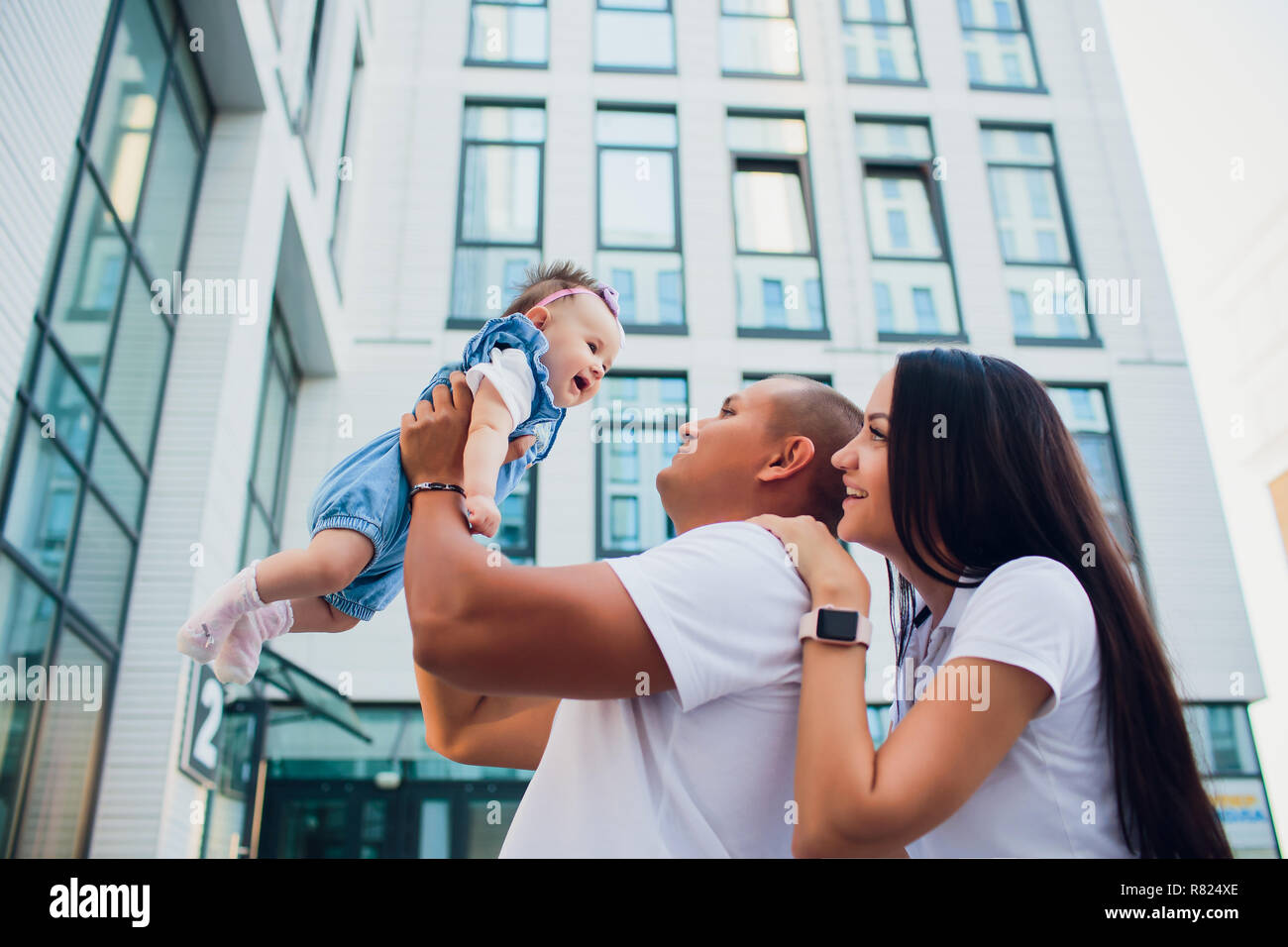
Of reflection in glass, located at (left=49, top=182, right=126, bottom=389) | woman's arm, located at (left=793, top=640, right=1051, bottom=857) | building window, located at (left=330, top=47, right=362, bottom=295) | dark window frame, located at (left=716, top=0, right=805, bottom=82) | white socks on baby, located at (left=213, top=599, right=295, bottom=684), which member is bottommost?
woman's arm, located at (left=793, top=640, right=1051, bottom=857)

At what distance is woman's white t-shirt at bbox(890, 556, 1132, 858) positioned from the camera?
144 cm

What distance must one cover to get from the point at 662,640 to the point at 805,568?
0.26m

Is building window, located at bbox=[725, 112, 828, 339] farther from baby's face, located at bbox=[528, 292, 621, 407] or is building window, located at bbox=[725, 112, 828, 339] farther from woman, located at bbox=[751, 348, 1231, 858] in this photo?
woman, located at bbox=[751, 348, 1231, 858]

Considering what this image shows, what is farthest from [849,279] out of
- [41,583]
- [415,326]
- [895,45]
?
[41,583]

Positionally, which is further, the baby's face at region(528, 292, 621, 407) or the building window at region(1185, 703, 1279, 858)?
the building window at region(1185, 703, 1279, 858)

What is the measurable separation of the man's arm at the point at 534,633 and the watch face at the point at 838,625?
23cm

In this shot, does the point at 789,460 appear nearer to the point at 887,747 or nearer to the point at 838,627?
the point at 838,627

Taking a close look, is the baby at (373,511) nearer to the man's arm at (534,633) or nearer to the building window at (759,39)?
the man's arm at (534,633)

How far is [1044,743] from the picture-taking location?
1498mm

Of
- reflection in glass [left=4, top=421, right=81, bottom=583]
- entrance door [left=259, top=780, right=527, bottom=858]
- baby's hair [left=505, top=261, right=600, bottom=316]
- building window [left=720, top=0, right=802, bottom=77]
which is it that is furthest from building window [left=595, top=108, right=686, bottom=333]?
baby's hair [left=505, top=261, right=600, bottom=316]

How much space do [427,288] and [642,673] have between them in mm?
10688

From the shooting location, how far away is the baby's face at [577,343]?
2.54 meters

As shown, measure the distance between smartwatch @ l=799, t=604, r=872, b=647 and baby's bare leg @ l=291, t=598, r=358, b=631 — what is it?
1.36m
